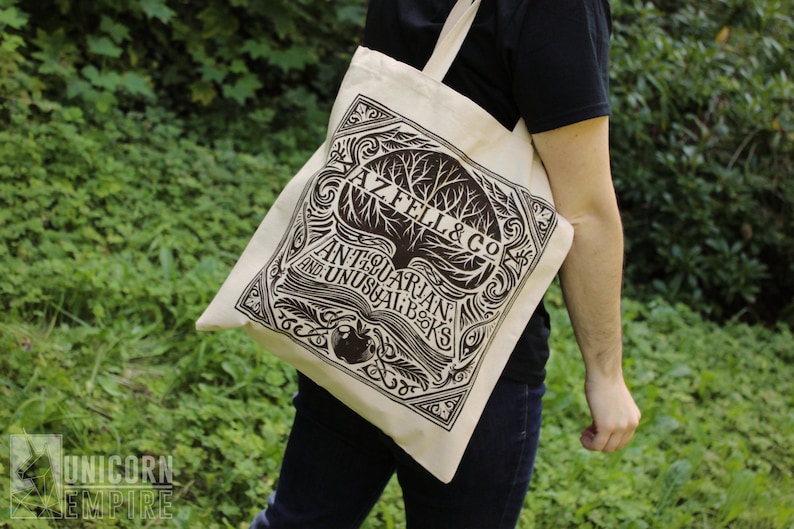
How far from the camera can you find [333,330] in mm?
1188

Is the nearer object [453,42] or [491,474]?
[453,42]

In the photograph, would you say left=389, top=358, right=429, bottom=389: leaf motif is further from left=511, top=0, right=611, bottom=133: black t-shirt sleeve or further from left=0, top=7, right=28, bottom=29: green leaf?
left=0, top=7, right=28, bottom=29: green leaf

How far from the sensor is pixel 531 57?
44.3 inches

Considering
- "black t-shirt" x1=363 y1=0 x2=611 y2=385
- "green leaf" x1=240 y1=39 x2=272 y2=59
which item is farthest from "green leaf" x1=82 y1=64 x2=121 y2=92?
"black t-shirt" x1=363 y1=0 x2=611 y2=385

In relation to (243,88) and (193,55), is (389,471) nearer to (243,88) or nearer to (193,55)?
(243,88)

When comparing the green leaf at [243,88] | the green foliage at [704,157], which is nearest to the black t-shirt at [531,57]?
the green leaf at [243,88]

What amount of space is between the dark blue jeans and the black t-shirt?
44 cm

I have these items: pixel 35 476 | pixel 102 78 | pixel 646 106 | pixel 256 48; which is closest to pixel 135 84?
pixel 102 78

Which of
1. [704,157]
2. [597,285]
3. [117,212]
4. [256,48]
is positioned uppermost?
[704,157]

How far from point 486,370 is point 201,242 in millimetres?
2661

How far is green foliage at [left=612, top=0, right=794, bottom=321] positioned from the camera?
177 inches

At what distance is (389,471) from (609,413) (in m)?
0.42

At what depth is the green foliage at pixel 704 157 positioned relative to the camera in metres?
4.48

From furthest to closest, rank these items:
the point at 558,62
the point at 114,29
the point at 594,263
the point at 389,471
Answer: the point at 114,29 < the point at 389,471 < the point at 594,263 < the point at 558,62
